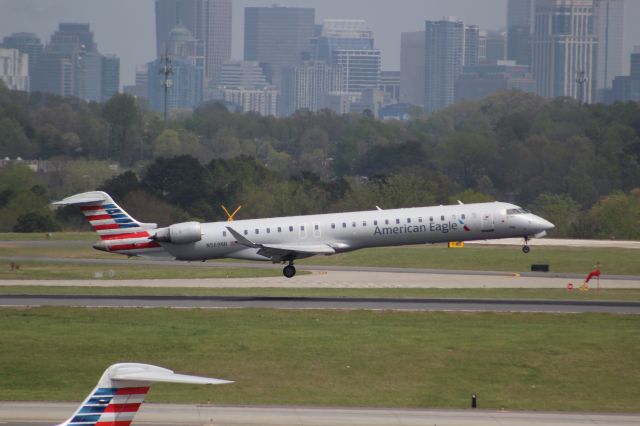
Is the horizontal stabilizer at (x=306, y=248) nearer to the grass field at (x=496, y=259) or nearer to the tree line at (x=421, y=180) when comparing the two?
the grass field at (x=496, y=259)

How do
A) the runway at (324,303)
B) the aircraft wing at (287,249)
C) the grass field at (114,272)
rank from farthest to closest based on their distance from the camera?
the grass field at (114,272), the aircraft wing at (287,249), the runway at (324,303)

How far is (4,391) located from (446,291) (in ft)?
94.2

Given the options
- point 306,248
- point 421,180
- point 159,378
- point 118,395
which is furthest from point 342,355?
point 421,180

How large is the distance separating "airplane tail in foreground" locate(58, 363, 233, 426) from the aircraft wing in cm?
3298

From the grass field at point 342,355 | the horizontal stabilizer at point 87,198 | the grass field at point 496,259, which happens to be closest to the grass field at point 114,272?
the grass field at point 496,259

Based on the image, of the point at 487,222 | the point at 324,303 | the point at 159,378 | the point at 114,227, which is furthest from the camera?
the point at 487,222

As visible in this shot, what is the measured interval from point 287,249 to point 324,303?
3.67 m

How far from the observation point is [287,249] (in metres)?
60.2

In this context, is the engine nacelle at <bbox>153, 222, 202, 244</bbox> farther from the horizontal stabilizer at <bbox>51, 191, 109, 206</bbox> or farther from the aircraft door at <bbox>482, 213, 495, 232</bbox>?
the aircraft door at <bbox>482, 213, 495, 232</bbox>

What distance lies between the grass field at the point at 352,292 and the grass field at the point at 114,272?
7614 mm

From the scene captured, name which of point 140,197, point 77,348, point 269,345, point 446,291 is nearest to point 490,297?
point 446,291

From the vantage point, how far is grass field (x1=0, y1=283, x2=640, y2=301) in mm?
62072

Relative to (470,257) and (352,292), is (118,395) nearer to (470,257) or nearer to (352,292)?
(352,292)

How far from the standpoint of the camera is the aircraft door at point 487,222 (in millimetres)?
61656
